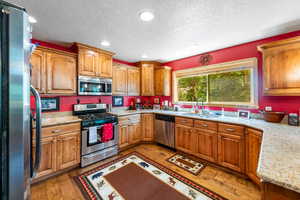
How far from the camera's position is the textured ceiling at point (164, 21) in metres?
1.44

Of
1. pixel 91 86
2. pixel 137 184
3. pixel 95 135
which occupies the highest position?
pixel 91 86

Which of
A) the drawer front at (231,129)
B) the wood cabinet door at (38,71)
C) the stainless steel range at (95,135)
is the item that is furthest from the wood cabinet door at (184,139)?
the wood cabinet door at (38,71)

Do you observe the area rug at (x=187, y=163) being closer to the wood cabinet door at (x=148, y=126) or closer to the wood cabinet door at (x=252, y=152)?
the wood cabinet door at (x=252, y=152)

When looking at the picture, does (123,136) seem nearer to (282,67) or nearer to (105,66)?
(105,66)

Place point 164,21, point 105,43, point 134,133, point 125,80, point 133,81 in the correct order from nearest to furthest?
point 164,21, point 105,43, point 134,133, point 125,80, point 133,81

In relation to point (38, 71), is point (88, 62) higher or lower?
higher

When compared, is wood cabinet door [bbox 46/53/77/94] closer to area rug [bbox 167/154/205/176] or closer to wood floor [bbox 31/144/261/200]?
wood floor [bbox 31/144/261/200]

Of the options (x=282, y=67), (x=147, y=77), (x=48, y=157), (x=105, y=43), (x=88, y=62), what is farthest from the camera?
(x=147, y=77)

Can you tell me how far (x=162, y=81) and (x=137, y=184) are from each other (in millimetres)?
2730

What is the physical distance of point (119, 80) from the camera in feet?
11.2

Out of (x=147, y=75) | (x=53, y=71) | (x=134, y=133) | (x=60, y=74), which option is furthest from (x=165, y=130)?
(x=53, y=71)

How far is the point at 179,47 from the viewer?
276cm

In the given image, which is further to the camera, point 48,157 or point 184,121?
point 184,121

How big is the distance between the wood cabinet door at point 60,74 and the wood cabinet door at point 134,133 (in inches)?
62.5
